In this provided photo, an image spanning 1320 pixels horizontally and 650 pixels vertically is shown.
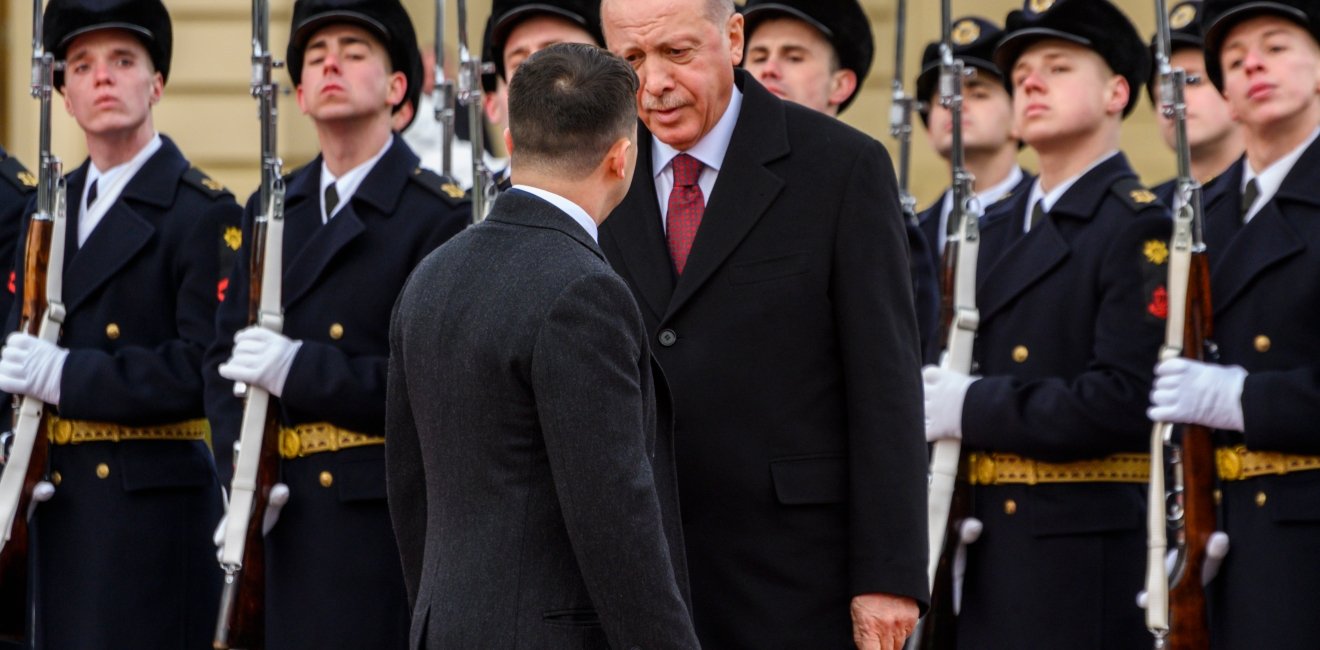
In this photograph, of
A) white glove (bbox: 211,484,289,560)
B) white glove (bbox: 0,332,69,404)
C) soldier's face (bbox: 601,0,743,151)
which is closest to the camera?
soldier's face (bbox: 601,0,743,151)

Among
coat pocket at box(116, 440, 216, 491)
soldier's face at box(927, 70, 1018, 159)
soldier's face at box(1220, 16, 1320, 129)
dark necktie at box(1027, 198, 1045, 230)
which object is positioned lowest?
coat pocket at box(116, 440, 216, 491)

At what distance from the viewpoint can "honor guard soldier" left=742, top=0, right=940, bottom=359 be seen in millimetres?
6438

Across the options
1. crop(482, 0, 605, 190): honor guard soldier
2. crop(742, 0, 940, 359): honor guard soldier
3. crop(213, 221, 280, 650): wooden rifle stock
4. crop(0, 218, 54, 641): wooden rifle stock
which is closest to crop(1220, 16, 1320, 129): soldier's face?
crop(742, 0, 940, 359): honor guard soldier

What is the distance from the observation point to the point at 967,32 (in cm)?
766

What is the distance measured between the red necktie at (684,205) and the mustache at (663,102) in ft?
0.36

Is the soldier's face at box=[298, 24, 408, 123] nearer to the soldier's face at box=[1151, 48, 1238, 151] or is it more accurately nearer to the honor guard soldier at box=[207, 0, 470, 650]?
the honor guard soldier at box=[207, 0, 470, 650]

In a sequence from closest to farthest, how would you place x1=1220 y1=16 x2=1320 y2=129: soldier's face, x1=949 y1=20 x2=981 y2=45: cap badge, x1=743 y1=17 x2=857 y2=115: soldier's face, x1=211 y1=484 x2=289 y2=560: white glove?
x1=1220 y1=16 x2=1320 y2=129: soldier's face
x1=211 y1=484 x2=289 y2=560: white glove
x1=743 y1=17 x2=857 y2=115: soldier's face
x1=949 y1=20 x2=981 y2=45: cap badge

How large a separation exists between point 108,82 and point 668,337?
2.96 metres

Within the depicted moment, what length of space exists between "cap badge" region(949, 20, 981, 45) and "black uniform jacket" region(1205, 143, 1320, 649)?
8.80 ft

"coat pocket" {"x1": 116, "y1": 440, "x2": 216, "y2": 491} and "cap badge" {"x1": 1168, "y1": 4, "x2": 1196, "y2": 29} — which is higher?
"cap badge" {"x1": 1168, "y1": 4, "x2": 1196, "y2": 29}

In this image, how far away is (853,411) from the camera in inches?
148

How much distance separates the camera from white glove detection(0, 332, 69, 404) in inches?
226

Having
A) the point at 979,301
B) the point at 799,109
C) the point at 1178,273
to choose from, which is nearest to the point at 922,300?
the point at 979,301

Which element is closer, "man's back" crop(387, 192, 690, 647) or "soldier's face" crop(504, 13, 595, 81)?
"man's back" crop(387, 192, 690, 647)
